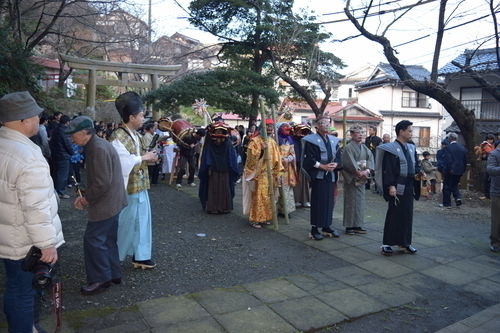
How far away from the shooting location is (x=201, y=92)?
1203 cm

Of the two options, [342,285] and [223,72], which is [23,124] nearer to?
[342,285]

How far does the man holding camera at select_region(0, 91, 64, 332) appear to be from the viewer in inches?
105

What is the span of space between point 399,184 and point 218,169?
365 cm

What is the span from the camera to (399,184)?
5582 millimetres

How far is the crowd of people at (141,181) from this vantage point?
2.73 metres

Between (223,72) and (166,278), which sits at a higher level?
(223,72)

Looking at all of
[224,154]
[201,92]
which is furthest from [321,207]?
[201,92]

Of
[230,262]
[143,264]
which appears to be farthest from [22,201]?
[230,262]

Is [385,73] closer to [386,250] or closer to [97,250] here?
[386,250]

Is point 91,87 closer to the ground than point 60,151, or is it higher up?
higher up

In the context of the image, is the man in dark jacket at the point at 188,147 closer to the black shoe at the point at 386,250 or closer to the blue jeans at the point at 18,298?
the black shoe at the point at 386,250

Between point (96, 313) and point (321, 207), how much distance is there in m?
3.63

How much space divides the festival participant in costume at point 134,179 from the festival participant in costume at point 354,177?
3.30m

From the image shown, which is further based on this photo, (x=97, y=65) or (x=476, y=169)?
(x=97, y=65)
